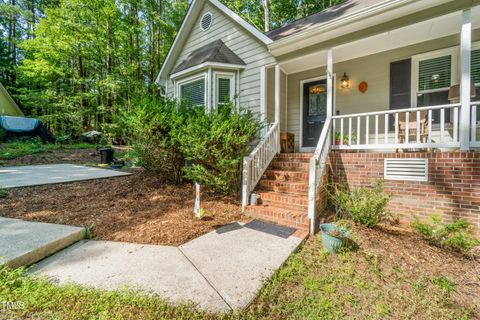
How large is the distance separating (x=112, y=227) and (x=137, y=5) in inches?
701

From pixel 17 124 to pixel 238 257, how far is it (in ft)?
53.0

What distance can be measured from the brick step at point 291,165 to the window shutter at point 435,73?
3.23 metres

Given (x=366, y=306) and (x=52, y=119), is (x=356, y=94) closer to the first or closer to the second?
(x=366, y=306)

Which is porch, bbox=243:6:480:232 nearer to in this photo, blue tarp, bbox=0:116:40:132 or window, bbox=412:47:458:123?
window, bbox=412:47:458:123

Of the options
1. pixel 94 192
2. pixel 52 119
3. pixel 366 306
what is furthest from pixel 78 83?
pixel 366 306

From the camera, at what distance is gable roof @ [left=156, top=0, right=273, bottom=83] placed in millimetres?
6320

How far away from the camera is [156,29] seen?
17.3m

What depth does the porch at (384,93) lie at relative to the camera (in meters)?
3.83

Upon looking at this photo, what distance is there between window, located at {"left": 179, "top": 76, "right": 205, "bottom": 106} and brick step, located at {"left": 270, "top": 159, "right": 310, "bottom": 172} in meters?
3.13

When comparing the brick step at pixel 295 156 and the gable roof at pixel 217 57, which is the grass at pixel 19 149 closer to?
the gable roof at pixel 217 57

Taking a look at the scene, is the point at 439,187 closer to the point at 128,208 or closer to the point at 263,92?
the point at 263,92

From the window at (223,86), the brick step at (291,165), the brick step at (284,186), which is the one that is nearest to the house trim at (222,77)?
the window at (223,86)

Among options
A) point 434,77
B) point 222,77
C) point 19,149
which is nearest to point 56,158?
point 19,149

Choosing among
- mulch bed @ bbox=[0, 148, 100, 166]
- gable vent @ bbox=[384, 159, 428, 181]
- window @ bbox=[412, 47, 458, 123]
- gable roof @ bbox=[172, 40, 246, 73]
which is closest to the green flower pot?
gable vent @ bbox=[384, 159, 428, 181]
